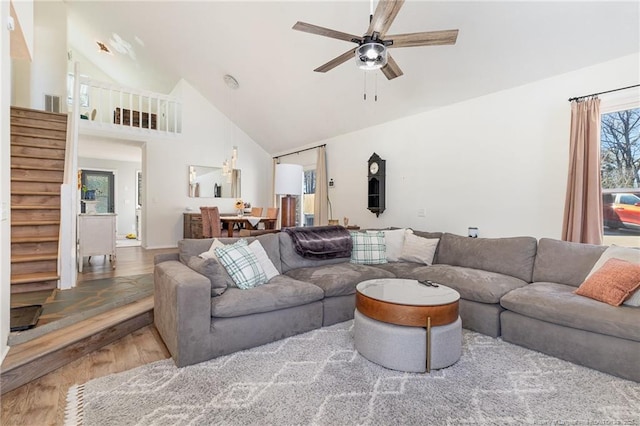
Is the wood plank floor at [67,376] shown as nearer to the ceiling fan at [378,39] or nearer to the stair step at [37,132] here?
the ceiling fan at [378,39]

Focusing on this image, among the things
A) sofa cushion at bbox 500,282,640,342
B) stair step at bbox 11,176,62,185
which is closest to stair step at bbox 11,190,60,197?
stair step at bbox 11,176,62,185

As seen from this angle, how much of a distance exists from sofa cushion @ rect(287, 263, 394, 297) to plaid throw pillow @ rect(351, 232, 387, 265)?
0.73ft

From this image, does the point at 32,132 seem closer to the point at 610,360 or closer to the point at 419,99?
the point at 419,99

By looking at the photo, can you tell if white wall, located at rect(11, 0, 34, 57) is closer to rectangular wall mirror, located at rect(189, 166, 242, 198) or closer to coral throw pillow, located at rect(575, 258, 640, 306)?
rectangular wall mirror, located at rect(189, 166, 242, 198)

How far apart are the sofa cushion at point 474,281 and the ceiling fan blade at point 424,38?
2017 millimetres

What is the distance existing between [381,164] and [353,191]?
3.04 feet

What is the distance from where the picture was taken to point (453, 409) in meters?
1.76

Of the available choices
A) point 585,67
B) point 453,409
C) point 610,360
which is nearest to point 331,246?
point 453,409

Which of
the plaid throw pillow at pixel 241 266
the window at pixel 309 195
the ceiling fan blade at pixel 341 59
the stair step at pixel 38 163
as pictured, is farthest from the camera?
the window at pixel 309 195

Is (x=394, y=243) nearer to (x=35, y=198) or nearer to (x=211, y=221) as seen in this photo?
(x=211, y=221)

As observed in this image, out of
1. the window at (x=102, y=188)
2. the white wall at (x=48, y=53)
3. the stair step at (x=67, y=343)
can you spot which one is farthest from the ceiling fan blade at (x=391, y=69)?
the window at (x=102, y=188)

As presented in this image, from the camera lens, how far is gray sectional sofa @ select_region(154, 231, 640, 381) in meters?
2.20

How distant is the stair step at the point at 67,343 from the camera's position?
6.51ft

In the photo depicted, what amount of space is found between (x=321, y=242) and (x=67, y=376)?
2396mm
